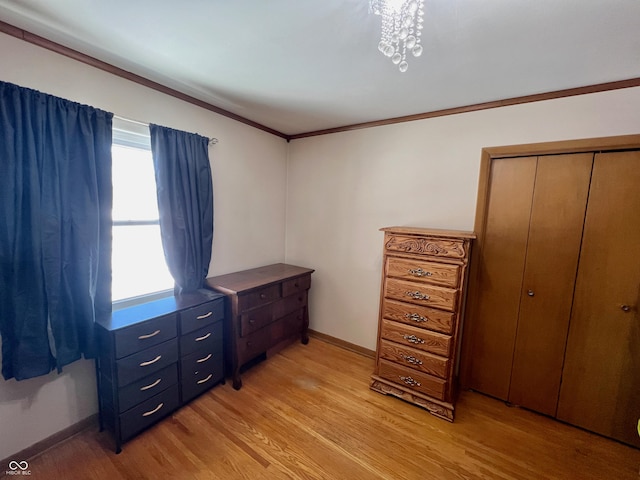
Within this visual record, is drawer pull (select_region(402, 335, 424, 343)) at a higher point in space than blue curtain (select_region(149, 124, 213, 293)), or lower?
lower

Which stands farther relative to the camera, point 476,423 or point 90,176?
point 476,423

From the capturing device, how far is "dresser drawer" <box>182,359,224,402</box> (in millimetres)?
1989

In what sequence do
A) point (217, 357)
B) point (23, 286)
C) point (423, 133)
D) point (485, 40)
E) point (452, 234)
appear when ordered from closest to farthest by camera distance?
point (485, 40) < point (23, 286) < point (452, 234) < point (217, 357) < point (423, 133)

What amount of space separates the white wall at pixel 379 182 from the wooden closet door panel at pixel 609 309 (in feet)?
1.26

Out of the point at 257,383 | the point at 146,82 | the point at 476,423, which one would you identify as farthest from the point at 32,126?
the point at 476,423

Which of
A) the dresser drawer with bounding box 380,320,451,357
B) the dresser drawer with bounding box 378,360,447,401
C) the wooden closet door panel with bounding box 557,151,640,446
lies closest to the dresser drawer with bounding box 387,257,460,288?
the dresser drawer with bounding box 380,320,451,357

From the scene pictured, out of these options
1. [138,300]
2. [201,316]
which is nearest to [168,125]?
[138,300]

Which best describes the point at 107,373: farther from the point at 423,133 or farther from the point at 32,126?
the point at 423,133

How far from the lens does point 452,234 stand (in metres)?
1.91

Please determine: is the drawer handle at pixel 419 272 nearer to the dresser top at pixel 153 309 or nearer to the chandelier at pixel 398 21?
the chandelier at pixel 398 21

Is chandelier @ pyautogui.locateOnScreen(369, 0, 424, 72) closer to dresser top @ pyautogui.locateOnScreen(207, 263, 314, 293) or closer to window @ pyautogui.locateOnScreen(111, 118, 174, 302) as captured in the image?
window @ pyautogui.locateOnScreen(111, 118, 174, 302)

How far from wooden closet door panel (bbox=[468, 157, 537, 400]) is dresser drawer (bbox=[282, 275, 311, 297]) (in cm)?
163

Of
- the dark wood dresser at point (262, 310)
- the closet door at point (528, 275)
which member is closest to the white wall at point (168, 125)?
the dark wood dresser at point (262, 310)

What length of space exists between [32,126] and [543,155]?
330 centimetres
